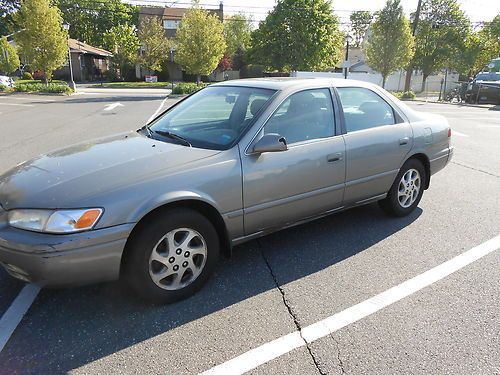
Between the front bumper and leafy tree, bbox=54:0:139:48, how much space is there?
65.8 meters

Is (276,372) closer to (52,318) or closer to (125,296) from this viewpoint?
(125,296)

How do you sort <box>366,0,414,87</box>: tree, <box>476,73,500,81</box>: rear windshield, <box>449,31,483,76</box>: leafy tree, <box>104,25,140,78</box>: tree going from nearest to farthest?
<box>476,73,500,81</box>: rear windshield, <box>366,0,414,87</box>: tree, <box>449,31,483,76</box>: leafy tree, <box>104,25,140,78</box>: tree

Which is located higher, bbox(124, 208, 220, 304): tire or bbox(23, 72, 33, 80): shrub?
bbox(124, 208, 220, 304): tire

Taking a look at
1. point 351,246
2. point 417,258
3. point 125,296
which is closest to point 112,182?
point 125,296

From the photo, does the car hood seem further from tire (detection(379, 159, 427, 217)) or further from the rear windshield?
the rear windshield

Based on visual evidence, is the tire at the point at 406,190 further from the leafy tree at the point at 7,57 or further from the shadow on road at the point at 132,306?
the leafy tree at the point at 7,57

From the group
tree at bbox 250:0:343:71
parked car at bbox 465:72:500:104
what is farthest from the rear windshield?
tree at bbox 250:0:343:71

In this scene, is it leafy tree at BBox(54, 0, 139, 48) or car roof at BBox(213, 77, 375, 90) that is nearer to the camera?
car roof at BBox(213, 77, 375, 90)

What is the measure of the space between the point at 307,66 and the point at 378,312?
125ft

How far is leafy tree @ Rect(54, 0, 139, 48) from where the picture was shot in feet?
202

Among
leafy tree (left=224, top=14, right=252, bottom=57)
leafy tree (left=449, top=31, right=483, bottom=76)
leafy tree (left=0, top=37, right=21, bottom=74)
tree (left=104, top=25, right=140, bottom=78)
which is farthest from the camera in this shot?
leafy tree (left=224, top=14, right=252, bottom=57)

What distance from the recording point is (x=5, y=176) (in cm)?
306

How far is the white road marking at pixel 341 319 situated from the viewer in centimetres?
233

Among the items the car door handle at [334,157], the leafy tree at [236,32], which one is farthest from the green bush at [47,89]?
the leafy tree at [236,32]
